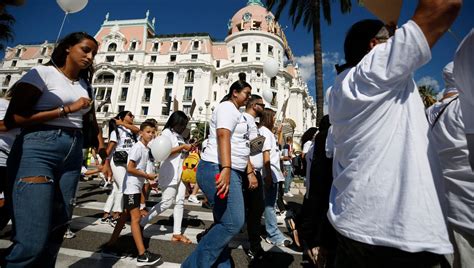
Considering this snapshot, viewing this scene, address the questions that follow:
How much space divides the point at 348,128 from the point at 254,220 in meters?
2.40

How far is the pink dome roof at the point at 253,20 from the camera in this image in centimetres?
3964

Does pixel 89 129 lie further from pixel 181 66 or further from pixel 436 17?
pixel 181 66

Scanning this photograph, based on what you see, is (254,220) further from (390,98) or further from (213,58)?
(213,58)

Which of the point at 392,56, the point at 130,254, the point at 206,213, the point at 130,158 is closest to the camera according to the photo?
the point at 392,56

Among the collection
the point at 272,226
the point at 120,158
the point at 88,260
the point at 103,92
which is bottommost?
the point at 88,260

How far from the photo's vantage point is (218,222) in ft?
6.81

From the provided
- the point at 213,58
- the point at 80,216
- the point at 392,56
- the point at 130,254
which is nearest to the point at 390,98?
the point at 392,56

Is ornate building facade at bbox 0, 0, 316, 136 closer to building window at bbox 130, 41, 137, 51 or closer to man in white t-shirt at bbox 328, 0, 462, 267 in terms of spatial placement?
building window at bbox 130, 41, 137, 51

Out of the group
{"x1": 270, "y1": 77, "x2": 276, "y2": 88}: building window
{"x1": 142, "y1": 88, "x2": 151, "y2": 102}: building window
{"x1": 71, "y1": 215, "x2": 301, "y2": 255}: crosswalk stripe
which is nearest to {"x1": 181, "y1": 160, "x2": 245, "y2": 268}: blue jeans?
{"x1": 71, "y1": 215, "x2": 301, "y2": 255}: crosswalk stripe

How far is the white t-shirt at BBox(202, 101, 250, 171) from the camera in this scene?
216 cm

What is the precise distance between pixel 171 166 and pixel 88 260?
160 cm

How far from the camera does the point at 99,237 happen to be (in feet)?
11.7

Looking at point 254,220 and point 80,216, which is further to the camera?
point 80,216

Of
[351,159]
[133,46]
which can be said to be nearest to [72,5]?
[351,159]
